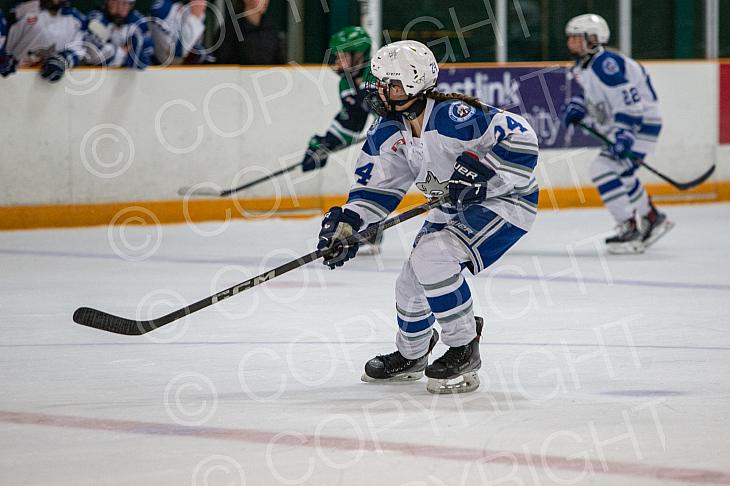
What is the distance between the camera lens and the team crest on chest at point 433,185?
476cm

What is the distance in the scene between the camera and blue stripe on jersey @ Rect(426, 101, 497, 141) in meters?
4.61

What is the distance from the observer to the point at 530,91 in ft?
37.3

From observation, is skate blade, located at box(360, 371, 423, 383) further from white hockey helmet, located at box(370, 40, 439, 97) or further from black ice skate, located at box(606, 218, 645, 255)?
black ice skate, located at box(606, 218, 645, 255)

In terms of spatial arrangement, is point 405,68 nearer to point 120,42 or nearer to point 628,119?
point 628,119

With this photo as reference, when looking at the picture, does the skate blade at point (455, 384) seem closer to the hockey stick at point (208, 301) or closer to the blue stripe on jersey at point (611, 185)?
the hockey stick at point (208, 301)

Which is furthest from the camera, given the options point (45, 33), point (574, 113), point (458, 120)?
point (45, 33)

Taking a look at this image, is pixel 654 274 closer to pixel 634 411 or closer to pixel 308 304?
pixel 308 304

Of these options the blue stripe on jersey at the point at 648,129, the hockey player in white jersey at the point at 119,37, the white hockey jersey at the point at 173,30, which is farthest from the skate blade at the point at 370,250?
the white hockey jersey at the point at 173,30

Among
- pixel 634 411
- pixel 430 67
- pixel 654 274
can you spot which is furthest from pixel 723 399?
pixel 654 274

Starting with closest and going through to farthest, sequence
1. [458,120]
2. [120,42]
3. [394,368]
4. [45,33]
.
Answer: [458,120]
[394,368]
[45,33]
[120,42]

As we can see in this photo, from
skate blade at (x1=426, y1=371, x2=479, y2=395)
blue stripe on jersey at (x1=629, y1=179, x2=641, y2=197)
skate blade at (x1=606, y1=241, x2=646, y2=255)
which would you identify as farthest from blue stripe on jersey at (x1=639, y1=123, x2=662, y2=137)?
skate blade at (x1=426, y1=371, x2=479, y2=395)

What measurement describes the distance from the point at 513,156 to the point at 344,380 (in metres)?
0.88

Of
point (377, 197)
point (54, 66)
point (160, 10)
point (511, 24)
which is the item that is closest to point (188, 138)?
point (160, 10)

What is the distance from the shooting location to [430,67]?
4.62 m
